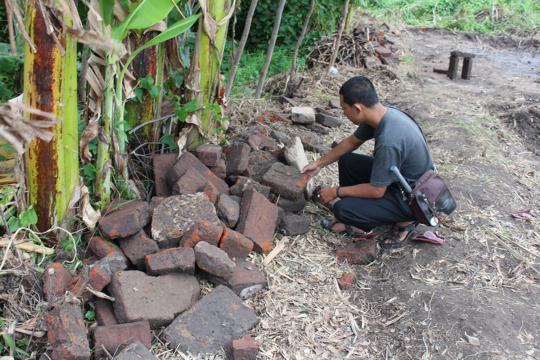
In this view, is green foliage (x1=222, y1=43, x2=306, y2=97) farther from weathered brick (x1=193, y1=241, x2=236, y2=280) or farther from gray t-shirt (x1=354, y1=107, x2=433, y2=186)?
weathered brick (x1=193, y1=241, x2=236, y2=280)

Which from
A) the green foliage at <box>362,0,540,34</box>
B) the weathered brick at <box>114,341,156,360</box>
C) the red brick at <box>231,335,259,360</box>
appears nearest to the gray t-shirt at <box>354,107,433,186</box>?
the red brick at <box>231,335,259,360</box>

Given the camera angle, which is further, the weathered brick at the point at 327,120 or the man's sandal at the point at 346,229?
the weathered brick at the point at 327,120

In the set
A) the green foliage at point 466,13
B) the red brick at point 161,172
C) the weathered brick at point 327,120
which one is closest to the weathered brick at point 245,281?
the red brick at point 161,172

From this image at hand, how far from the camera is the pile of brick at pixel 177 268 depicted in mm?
2941

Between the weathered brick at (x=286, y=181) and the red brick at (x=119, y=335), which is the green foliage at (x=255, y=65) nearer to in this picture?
the weathered brick at (x=286, y=181)

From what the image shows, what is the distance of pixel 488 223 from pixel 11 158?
3542 mm

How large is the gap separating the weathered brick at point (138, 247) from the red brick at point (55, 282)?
40cm

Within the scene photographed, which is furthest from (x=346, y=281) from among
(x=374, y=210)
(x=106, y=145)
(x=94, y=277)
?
(x=106, y=145)

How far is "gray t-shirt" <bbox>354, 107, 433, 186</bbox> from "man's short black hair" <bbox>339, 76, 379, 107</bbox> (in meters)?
0.16

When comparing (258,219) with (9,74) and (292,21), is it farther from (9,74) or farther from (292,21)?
(292,21)

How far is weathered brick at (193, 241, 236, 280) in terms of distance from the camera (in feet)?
10.9

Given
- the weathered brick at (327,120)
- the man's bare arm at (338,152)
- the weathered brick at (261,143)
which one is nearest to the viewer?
the man's bare arm at (338,152)

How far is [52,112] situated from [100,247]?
0.85 meters

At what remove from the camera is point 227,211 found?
12.3 ft
